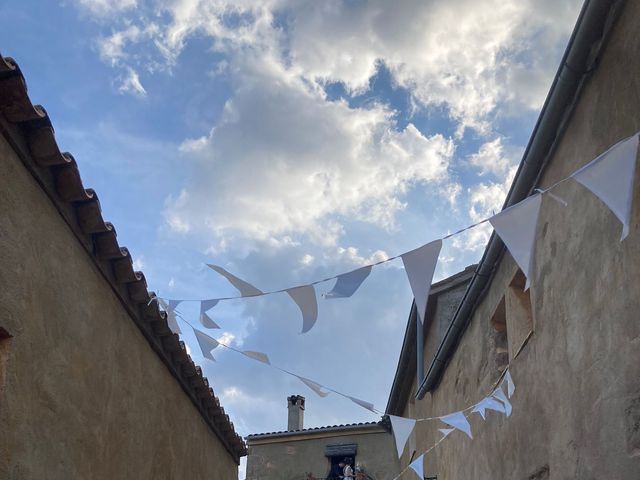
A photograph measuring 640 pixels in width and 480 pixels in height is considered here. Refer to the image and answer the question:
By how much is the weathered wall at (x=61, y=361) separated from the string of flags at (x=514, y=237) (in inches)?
25.2

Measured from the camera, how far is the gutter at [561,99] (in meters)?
4.27

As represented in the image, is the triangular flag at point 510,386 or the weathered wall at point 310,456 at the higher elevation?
the weathered wall at point 310,456

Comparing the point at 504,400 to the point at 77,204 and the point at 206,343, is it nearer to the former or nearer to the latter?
the point at 206,343

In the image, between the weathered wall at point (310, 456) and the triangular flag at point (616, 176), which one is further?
the weathered wall at point (310, 456)

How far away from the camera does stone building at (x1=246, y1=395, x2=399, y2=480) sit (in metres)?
19.9

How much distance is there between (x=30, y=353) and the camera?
4.05m

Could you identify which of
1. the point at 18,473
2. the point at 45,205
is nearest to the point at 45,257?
the point at 45,205

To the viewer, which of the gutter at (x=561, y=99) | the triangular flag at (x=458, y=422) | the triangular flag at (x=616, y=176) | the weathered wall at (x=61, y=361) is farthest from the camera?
the triangular flag at (x=458, y=422)

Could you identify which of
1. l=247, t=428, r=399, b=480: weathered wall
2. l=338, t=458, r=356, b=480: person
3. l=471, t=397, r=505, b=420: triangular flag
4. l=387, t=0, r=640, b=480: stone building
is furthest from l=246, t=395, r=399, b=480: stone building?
l=471, t=397, r=505, b=420: triangular flag

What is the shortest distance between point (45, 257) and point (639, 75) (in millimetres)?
3510

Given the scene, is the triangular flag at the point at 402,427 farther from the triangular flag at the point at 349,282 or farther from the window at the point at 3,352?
the window at the point at 3,352

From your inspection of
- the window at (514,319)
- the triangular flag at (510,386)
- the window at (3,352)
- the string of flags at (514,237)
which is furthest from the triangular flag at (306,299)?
the triangular flag at (510,386)

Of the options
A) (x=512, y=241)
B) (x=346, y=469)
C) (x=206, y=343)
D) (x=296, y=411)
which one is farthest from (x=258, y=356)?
(x=296, y=411)

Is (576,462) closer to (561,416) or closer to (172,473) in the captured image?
(561,416)
